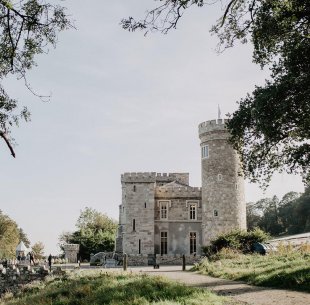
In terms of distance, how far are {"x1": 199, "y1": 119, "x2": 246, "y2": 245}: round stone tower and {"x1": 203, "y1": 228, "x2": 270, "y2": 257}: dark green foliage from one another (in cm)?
935

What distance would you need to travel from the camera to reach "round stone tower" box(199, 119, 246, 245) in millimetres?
37156

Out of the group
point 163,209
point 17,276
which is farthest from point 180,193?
point 17,276

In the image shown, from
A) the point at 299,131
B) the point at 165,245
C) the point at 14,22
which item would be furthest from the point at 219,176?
the point at 14,22

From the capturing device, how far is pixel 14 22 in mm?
9227

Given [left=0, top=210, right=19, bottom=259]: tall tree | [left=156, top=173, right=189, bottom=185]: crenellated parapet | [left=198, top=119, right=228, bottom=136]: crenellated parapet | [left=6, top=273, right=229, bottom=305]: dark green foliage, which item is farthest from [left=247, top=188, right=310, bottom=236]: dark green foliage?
[left=6, top=273, right=229, bottom=305]: dark green foliage

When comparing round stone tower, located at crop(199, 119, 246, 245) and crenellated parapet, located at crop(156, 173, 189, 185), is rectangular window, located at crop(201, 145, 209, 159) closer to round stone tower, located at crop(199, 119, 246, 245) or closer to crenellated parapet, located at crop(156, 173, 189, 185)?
round stone tower, located at crop(199, 119, 246, 245)

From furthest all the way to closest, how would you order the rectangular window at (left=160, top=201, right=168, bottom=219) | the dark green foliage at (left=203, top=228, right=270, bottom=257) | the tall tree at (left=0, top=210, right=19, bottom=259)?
the tall tree at (left=0, top=210, right=19, bottom=259) < the rectangular window at (left=160, top=201, right=168, bottom=219) < the dark green foliage at (left=203, top=228, right=270, bottom=257)

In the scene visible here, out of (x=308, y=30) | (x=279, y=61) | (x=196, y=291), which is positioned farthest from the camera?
(x=279, y=61)

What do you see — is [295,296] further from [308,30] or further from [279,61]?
[279,61]

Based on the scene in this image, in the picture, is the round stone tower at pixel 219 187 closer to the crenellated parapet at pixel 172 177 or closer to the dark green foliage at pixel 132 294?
the crenellated parapet at pixel 172 177

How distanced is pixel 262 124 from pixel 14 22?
8.56 metres

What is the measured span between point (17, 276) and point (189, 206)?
19221mm

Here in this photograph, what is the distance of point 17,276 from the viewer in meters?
24.8

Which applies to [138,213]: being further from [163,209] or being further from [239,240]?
[239,240]
